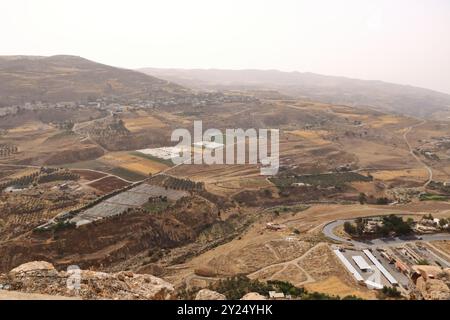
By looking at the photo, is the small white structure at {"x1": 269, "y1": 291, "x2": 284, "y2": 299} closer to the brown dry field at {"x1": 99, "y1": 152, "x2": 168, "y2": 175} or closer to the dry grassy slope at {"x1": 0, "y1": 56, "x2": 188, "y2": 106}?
the brown dry field at {"x1": 99, "y1": 152, "x2": 168, "y2": 175}

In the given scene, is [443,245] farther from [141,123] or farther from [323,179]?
[141,123]

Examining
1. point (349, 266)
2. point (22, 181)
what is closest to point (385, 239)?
point (349, 266)

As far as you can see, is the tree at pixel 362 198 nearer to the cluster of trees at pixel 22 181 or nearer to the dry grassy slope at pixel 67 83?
the cluster of trees at pixel 22 181

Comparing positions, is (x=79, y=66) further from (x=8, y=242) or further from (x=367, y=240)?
(x=367, y=240)

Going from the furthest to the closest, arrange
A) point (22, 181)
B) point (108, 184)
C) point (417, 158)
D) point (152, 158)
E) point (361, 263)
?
point (417, 158) < point (152, 158) < point (108, 184) < point (22, 181) < point (361, 263)

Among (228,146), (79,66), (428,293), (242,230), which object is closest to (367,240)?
(242,230)

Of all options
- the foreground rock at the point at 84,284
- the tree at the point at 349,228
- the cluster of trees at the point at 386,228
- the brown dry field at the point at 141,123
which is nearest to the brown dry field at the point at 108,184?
the brown dry field at the point at 141,123
